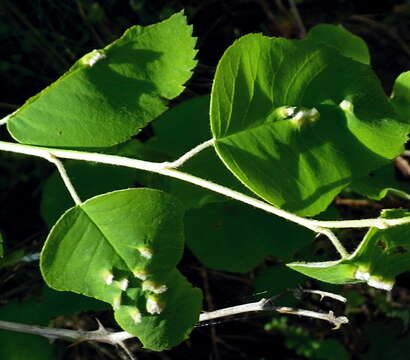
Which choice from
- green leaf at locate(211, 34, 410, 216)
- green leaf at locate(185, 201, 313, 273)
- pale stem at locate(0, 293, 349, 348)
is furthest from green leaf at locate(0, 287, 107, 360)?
green leaf at locate(211, 34, 410, 216)

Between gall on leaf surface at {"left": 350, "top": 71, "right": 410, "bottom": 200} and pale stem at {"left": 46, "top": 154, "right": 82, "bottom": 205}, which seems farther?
gall on leaf surface at {"left": 350, "top": 71, "right": 410, "bottom": 200}

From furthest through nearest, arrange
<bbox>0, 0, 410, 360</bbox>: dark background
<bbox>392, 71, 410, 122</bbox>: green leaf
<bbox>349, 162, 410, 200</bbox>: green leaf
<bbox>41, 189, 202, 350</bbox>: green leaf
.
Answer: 1. <bbox>0, 0, 410, 360</bbox>: dark background
2. <bbox>349, 162, 410, 200</bbox>: green leaf
3. <bbox>392, 71, 410, 122</bbox>: green leaf
4. <bbox>41, 189, 202, 350</bbox>: green leaf

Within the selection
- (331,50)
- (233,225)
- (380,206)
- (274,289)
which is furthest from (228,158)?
(380,206)

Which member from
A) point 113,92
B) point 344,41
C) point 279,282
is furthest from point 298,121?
point 279,282

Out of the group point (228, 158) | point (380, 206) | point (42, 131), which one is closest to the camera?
point (228, 158)

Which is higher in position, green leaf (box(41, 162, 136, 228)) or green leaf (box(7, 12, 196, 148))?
green leaf (box(7, 12, 196, 148))

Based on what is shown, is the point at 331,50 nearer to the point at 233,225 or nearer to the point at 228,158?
the point at 228,158

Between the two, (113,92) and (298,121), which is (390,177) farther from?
(113,92)

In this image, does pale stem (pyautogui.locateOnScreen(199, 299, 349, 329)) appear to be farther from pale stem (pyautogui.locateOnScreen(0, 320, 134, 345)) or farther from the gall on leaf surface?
the gall on leaf surface
